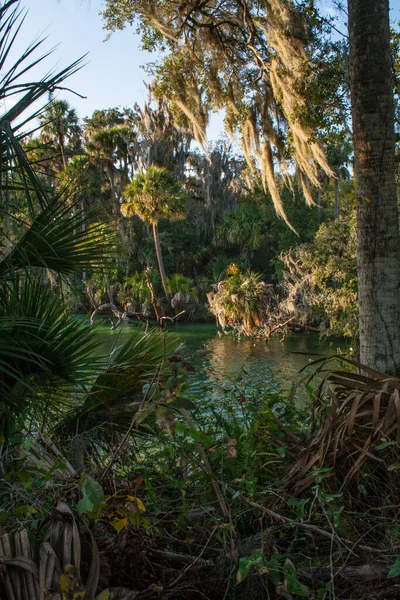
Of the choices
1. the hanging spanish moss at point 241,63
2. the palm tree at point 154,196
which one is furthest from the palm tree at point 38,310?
the palm tree at point 154,196

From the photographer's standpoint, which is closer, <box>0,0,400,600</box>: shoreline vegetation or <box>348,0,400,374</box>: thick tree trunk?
<box>0,0,400,600</box>: shoreline vegetation

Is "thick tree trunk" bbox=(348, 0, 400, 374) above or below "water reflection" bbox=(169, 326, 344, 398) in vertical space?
above

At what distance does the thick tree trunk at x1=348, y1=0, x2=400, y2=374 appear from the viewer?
340 cm

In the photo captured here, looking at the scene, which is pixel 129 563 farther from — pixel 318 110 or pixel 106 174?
pixel 106 174

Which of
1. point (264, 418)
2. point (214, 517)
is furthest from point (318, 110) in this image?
point (214, 517)

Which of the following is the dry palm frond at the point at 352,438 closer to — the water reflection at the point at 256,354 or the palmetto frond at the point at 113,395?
the palmetto frond at the point at 113,395

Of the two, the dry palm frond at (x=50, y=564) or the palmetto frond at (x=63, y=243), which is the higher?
the palmetto frond at (x=63, y=243)

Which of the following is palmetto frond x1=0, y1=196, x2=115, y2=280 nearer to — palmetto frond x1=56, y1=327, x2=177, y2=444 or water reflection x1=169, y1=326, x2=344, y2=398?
palmetto frond x1=56, y1=327, x2=177, y2=444

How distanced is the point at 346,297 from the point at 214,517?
15.1 m

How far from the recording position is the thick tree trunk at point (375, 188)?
3400 millimetres

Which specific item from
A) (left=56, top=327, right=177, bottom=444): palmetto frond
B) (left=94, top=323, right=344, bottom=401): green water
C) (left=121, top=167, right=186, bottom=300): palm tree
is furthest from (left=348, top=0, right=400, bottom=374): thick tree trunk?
(left=121, top=167, right=186, bottom=300): palm tree

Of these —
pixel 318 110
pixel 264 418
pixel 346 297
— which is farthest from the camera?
pixel 346 297

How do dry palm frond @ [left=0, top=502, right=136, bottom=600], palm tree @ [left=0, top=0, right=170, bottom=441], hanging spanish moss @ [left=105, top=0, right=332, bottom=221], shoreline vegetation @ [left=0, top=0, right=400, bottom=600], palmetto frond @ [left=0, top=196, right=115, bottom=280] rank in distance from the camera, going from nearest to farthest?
dry palm frond @ [left=0, top=502, right=136, bottom=600] < shoreline vegetation @ [left=0, top=0, right=400, bottom=600] < palm tree @ [left=0, top=0, right=170, bottom=441] < palmetto frond @ [left=0, top=196, right=115, bottom=280] < hanging spanish moss @ [left=105, top=0, right=332, bottom=221]

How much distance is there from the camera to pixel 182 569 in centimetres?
151
